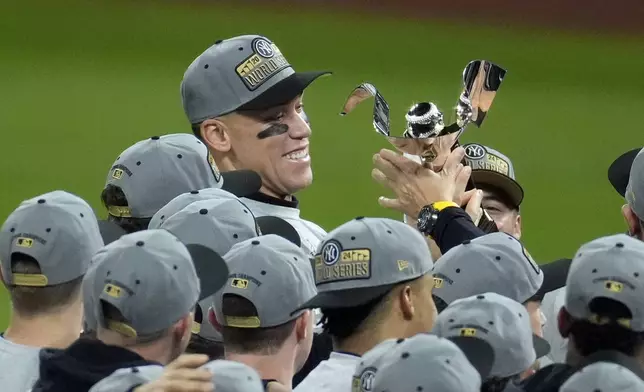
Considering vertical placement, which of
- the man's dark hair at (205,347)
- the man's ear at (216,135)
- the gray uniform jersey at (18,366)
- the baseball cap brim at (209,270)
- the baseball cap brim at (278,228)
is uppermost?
the baseball cap brim at (209,270)

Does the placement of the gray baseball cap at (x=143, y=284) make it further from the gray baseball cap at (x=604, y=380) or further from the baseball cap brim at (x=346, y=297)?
the gray baseball cap at (x=604, y=380)

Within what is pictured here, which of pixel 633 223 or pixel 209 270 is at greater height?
pixel 209 270

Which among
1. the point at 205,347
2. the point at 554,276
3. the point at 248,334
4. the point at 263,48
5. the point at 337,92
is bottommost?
the point at 337,92

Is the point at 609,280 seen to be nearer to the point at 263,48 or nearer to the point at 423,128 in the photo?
the point at 423,128

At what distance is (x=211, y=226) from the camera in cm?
426

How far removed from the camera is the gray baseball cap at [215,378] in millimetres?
3129

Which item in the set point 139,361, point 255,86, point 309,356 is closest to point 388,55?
point 255,86

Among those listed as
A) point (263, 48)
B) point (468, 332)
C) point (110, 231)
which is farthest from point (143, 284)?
point (263, 48)

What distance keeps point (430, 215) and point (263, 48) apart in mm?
889

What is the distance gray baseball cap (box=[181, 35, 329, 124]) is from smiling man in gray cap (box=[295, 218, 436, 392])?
136 cm

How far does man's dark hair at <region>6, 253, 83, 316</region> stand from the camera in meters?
4.03

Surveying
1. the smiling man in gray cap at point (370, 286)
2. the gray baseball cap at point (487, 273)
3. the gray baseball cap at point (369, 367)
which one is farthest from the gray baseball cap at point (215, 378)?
the gray baseball cap at point (487, 273)

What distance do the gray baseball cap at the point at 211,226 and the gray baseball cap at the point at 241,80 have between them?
A: 3.40 feet

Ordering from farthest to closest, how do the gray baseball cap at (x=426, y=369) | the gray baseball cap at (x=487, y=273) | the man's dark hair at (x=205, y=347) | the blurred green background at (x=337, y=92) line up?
the blurred green background at (x=337, y=92)
the gray baseball cap at (x=487, y=273)
the man's dark hair at (x=205, y=347)
the gray baseball cap at (x=426, y=369)
